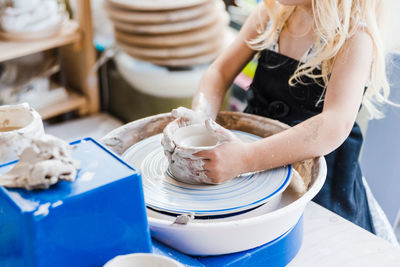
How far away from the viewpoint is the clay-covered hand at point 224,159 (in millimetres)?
842

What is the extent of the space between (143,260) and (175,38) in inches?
59.7

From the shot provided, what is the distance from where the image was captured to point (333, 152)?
4.05 feet

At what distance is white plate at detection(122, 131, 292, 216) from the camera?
2.68ft

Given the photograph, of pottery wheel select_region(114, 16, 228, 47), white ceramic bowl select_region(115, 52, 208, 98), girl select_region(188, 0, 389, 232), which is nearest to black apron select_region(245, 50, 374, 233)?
girl select_region(188, 0, 389, 232)

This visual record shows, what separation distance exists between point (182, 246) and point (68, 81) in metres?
2.11

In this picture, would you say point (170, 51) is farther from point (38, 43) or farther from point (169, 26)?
point (38, 43)

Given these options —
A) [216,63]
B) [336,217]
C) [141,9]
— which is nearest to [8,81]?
[141,9]

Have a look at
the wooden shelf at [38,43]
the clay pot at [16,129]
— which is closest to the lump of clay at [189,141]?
the clay pot at [16,129]

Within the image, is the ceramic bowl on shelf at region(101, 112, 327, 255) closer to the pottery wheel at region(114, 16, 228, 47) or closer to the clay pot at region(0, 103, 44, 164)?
the clay pot at region(0, 103, 44, 164)

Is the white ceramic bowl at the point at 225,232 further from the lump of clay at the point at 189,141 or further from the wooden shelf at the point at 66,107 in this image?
the wooden shelf at the point at 66,107

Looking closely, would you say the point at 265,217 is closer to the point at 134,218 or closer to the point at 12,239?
the point at 134,218

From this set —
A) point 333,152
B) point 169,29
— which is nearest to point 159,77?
point 169,29

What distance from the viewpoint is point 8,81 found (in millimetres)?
2283

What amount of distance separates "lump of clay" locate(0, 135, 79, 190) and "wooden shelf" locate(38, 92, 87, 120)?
1.85 metres
